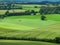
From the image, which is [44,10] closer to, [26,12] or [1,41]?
[26,12]

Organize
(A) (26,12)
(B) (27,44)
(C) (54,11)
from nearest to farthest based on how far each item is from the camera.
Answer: (B) (27,44) → (A) (26,12) → (C) (54,11)

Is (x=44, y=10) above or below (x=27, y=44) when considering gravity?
above

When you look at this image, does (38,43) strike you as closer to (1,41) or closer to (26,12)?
(1,41)

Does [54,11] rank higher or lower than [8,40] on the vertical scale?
higher

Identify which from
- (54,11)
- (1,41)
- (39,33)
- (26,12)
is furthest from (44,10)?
(1,41)

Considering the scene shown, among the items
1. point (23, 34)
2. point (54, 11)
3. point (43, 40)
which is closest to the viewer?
point (43, 40)

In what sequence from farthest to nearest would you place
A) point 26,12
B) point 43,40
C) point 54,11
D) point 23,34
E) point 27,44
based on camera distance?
1. point 54,11
2. point 26,12
3. point 23,34
4. point 43,40
5. point 27,44

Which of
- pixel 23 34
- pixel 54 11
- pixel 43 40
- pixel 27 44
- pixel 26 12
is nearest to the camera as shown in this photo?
pixel 27 44

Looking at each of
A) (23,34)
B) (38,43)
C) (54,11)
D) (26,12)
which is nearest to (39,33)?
(23,34)

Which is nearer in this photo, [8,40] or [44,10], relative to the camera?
[8,40]
